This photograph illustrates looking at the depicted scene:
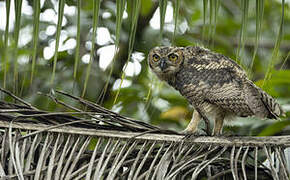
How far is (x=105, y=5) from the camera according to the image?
4.73m

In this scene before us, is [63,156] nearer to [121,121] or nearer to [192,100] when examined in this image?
[121,121]

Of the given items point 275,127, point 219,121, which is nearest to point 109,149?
point 219,121

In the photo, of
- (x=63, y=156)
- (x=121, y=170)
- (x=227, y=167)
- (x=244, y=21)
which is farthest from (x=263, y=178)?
(x=63, y=156)

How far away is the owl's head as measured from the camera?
359 centimetres

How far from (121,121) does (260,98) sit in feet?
4.06

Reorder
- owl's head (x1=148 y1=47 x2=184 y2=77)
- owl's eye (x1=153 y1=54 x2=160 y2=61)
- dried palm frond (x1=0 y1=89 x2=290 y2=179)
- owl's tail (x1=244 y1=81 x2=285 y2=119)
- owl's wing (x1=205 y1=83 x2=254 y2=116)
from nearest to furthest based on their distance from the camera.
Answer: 1. dried palm frond (x1=0 y1=89 x2=290 y2=179)
2. owl's tail (x1=244 y1=81 x2=285 y2=119)
3. owl's wing (x1=205 y1=83 x2=254 y2=116)
4. owl's head (x1=148 y1=47 x2=184 y2=77)
5. owl's eye (x1=153 y1=54 x2=160 y2=61)

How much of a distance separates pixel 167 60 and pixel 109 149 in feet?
5.62

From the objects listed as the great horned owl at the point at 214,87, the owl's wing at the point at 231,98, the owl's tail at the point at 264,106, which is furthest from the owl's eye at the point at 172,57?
the owl's tail at the point at 264,106

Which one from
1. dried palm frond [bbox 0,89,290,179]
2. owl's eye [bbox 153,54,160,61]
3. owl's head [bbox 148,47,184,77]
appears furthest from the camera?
owl's eye [bbox 153,54,160,61]

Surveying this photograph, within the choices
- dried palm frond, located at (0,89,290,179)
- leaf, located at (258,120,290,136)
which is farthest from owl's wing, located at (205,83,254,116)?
dried palm frond, located at (0,89,290,179)

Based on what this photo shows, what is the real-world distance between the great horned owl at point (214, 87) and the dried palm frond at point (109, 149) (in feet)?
2.51

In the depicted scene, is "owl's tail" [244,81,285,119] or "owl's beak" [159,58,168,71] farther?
"owl's beak" [159,58,168,71]

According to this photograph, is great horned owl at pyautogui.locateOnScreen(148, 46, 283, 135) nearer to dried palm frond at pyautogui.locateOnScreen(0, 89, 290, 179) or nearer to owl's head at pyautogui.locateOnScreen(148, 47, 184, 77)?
owl's head at pyautogui.locateOnScreen(148, 47, 184, 77)

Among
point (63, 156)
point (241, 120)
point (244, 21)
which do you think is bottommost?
point (241, 120)
